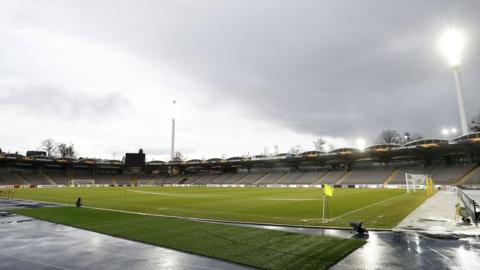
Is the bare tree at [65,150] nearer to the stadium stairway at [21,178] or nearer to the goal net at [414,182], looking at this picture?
the stadium stairway at [21,178]

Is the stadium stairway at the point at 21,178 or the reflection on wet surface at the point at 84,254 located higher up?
the stadium stairway at the point at 21,178

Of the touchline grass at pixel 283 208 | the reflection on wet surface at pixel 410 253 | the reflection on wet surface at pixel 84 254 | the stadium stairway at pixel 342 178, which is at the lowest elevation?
the touchline grass at pixel 283 208

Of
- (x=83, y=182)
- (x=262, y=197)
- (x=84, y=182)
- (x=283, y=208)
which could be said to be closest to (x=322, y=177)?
(x=262, y=197)

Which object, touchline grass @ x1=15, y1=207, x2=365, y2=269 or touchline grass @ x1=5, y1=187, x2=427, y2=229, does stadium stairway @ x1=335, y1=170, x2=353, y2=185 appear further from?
touchline grass @ x1=15, y1=207, x2=365, y2=269

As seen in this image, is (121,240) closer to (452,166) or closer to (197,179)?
(452,166)

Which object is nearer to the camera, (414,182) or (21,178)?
(414,182)

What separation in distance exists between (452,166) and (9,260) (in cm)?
8724

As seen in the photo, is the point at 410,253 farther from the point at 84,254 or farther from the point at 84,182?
the point at 84,182

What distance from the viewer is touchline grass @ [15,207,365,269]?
10.3 m

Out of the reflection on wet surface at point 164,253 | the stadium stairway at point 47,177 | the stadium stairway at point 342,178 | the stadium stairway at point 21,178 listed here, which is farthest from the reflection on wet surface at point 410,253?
the stadium stairway at point 47,177

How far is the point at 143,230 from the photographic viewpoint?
1611 centimetres

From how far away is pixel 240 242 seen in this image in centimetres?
1303

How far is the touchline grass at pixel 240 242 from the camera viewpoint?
1029 centimetres

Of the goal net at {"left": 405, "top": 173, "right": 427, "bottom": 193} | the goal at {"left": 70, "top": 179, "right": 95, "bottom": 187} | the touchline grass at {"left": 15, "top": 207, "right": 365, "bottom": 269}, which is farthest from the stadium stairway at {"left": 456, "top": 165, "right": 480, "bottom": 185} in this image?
the goal at {"left": 70, "top": 179, "right": 95, "bottom": 187}
